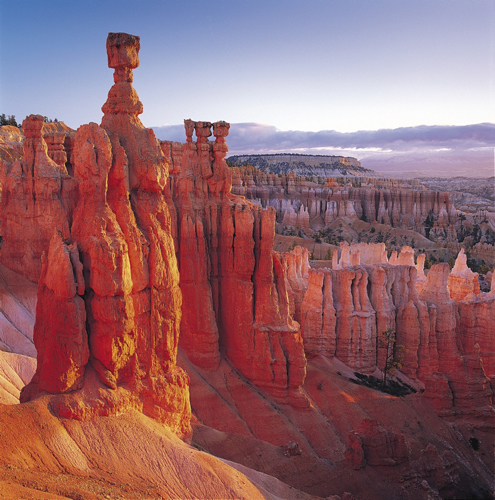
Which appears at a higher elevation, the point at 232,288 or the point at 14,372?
the point at 232,288

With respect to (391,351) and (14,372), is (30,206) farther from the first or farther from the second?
(391,351)

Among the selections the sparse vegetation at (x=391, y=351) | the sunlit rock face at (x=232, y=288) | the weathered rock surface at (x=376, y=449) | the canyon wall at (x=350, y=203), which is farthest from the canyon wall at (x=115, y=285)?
the canyon wall at (x=350, y=203)

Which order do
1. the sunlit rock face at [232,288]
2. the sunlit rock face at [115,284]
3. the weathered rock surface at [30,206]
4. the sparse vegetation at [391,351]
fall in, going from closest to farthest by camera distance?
the sunlit rock face at [115,284] < the sunlit rock face at [232,288] < the weathered rock surface at [30,206] < the sparse vegetation at [391,351]

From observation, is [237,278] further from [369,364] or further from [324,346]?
[369,364]

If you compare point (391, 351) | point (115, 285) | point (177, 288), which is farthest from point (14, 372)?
point (391, 351)

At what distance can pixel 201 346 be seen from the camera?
1892 centimetres

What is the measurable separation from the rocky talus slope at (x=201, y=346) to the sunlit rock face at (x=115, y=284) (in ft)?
0.16

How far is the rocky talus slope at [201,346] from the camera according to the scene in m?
10.5

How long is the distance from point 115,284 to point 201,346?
28.7 ft

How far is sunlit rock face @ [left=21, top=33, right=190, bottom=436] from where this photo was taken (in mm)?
10688

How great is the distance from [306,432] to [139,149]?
12780 millimetres

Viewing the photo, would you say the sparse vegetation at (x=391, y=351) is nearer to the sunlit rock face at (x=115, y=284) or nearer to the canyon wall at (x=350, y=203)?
the sunlit rock face at (x=115, y=284)

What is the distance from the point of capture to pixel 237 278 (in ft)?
64.3

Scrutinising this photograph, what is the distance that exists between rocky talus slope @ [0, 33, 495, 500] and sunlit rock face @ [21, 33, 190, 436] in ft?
0.16
